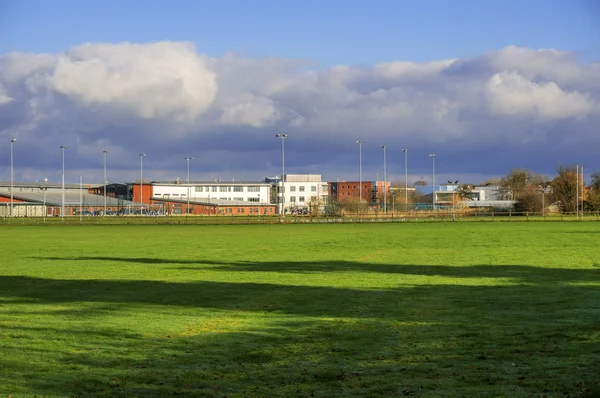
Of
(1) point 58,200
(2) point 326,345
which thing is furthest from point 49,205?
(2) point 326,345

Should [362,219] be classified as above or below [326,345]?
above

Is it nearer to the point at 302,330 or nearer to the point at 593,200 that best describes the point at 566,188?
the point at 593,200

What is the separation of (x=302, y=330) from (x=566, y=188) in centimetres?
16501

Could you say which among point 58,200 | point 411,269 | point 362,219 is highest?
point 58,200

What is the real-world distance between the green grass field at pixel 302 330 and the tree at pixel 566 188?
14089 centimetres

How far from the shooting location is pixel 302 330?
1666 centimetres

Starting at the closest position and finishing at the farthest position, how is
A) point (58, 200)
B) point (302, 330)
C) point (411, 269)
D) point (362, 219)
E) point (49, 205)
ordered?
point (302, 330)
point (411, 269)
point (362, 219)
point (49, 205)
point (58, 200)

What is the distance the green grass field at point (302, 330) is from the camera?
38.1 ft

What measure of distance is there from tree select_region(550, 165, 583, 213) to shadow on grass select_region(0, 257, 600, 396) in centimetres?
15065

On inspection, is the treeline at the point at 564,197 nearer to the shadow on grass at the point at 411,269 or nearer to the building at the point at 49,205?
the building at the point at 49,205

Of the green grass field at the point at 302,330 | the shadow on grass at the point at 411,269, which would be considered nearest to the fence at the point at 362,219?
the shadow on grass at the point at 411,269

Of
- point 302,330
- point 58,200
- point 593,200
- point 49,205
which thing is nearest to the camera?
point 302,330

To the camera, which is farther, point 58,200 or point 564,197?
point 58,200

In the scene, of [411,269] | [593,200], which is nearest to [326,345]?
[411,269]
